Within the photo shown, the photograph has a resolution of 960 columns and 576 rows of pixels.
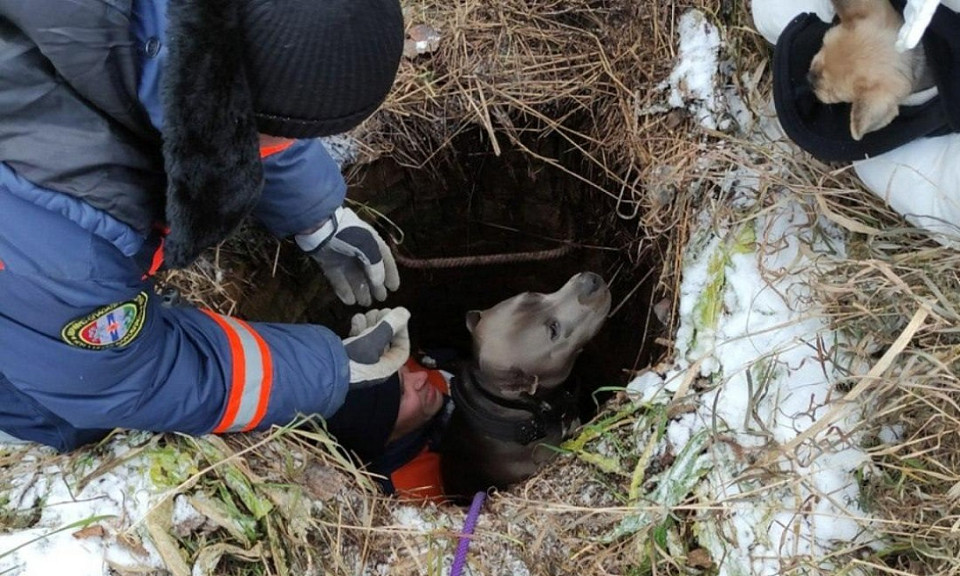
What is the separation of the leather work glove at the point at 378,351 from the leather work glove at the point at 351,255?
0.14 metres

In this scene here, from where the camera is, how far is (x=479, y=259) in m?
3.12

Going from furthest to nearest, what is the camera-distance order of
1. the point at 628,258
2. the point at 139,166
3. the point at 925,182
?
the point at 628,258 → the point at 925,182 → the point at 139,166

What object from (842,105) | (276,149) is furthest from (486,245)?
→ (842,105)

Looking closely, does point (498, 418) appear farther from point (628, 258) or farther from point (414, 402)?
point (628, 258)

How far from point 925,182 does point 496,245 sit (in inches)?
75.6

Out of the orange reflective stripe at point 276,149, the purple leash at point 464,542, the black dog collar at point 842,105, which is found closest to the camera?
the black dog collar at point 842,105

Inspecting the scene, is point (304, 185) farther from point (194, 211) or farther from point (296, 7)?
point (296, 7)

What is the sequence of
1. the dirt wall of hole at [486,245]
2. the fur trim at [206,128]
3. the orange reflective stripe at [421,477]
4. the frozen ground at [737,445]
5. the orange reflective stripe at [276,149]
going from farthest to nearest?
the orange reflective stripe at [421,477], the dirt wall of hole at [486,245], the orange reflective stripe at [276,149], the frozen ground at [737,445], the fur trim at [206,128]

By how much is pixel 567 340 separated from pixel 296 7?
1.71 m

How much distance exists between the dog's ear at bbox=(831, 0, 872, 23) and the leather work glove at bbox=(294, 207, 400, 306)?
1521 mm

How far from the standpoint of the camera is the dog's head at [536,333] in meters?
2.70

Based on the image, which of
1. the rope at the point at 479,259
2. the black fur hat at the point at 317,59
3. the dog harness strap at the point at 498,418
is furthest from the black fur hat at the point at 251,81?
the rope at the point at 479,259

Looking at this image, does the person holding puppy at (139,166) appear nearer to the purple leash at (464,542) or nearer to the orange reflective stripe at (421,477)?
the purple leash at (464,542)

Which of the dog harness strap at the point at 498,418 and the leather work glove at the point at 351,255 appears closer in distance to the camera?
the leather work glove at the point at 351,255
